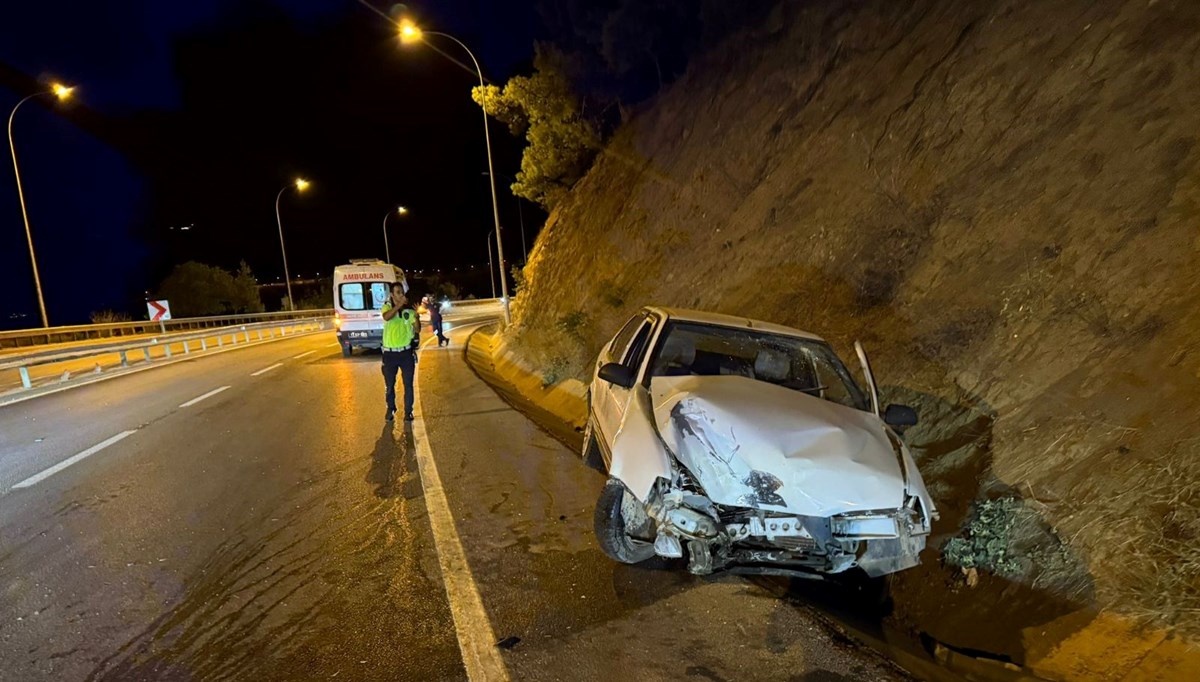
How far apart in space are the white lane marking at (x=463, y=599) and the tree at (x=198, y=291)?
5383 cm

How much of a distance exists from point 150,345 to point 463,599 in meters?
19.5

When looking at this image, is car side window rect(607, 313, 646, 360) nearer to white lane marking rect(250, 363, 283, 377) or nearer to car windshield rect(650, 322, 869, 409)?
car windshield rect(650, 322, 869, 409)

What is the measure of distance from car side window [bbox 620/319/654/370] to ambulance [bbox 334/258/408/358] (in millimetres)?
13661

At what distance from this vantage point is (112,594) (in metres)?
4.06

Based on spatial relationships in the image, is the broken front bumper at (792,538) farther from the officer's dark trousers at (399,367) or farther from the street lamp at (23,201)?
the street lamp at (23,201)

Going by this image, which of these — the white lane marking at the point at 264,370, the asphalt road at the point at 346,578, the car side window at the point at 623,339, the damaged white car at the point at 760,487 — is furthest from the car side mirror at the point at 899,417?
the white lane marking at the point at 264,370

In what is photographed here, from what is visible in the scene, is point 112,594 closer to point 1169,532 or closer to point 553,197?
Answer: point 1169,532

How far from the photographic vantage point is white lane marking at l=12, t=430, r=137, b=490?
6.47 m

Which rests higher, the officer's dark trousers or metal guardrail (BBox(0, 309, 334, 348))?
metal guardrail (BBox(0, 309, 334, 348))

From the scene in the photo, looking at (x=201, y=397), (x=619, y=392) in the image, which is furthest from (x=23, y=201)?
(x=619, y=392)

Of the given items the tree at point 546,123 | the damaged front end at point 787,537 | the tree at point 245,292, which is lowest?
the damaged front end at point 787,537

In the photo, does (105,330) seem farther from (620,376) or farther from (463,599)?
(463,599)

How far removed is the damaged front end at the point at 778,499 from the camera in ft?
11.9

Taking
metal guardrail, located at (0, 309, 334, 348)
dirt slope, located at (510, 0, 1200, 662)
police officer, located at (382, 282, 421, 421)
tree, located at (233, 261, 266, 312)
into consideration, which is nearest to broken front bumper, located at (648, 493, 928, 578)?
dirt slope, located at (510, 0, 1200, 662)
